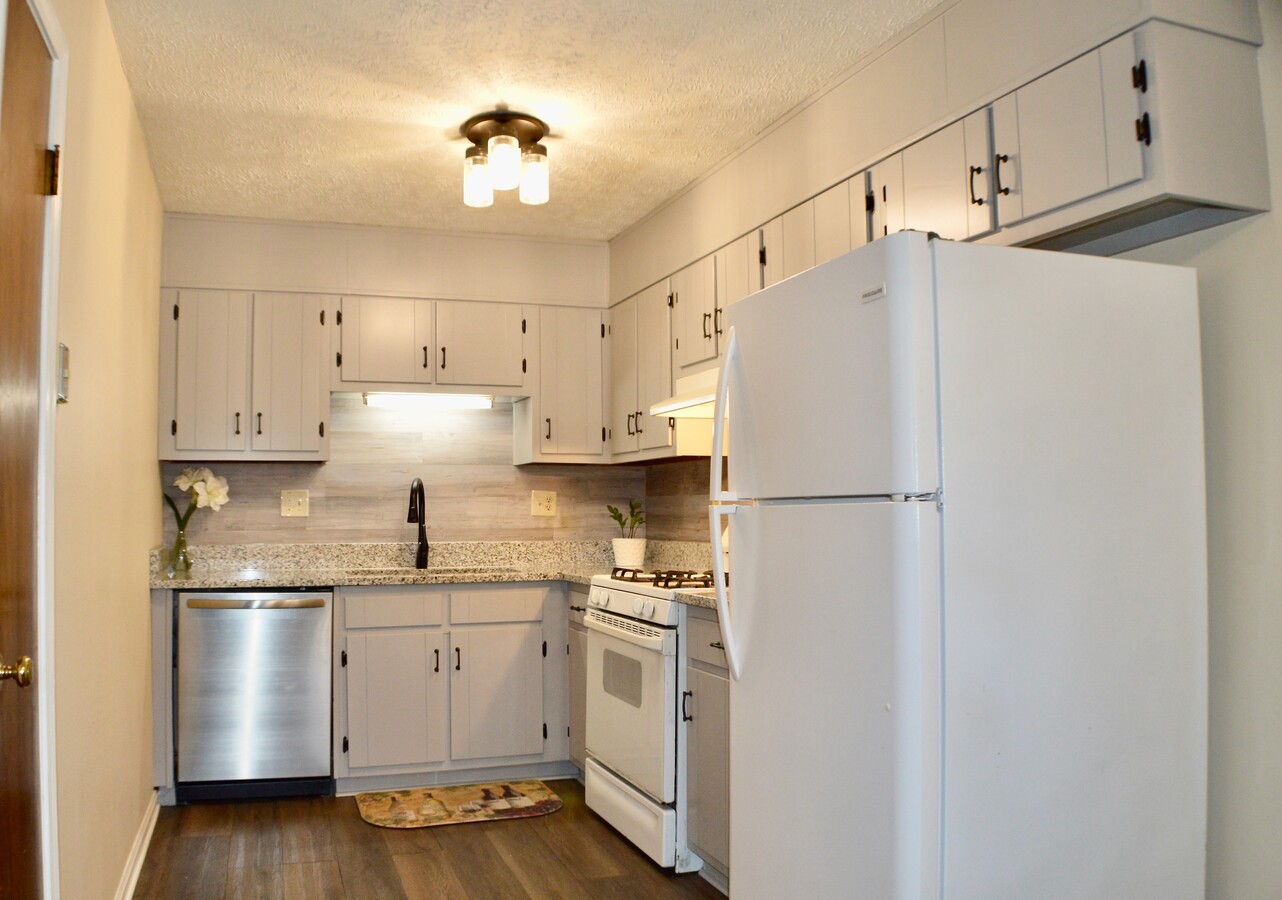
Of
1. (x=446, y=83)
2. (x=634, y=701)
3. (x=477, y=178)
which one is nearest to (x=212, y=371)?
(x=477, y=178)

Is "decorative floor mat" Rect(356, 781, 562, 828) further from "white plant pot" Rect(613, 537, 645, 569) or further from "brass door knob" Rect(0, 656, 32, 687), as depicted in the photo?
"brass door knob" Rect(0, 656, 32, 687)

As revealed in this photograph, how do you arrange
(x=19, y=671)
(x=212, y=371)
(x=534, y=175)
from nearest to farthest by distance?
(x=19, y=671), (x=534, y=175), (x=212, y=371)

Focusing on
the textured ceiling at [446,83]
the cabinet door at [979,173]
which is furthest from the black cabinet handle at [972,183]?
the textured ceiling at [446,83]

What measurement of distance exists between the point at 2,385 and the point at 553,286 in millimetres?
3482

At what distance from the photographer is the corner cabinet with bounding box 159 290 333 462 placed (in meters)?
4.41

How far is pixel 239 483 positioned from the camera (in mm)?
4715

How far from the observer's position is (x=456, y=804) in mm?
4035

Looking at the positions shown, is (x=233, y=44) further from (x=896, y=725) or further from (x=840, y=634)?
(x=896, y=725)

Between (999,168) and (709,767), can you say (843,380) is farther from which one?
(709,767)

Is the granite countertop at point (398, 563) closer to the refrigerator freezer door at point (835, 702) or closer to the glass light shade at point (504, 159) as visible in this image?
the glass light shade at point (504, 159)

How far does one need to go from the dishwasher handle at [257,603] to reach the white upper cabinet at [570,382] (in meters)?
1.30

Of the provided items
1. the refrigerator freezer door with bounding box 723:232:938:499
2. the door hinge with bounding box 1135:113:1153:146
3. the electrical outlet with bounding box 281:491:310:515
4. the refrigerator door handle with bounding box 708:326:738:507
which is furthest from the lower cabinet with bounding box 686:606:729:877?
the electrical outlet with bounding box 281:491:310:515

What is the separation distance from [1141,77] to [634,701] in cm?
241

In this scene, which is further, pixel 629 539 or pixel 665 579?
pixel 629 539
